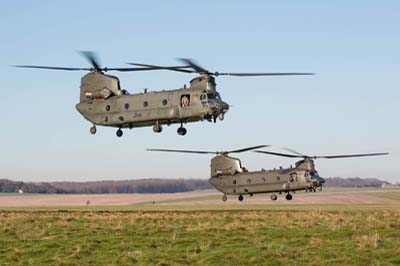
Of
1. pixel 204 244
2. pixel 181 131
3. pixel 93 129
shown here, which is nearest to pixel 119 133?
pixel 93 129

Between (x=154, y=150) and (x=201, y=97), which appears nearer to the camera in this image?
(x=201, y=97)

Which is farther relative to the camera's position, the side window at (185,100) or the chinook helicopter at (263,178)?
the chinook helicopter at (263,178)

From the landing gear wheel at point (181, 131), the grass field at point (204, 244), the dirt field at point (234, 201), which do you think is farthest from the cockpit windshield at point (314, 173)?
the dirt field at point (234, 201)

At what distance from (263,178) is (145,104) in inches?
1617

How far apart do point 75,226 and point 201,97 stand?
11.3 meters

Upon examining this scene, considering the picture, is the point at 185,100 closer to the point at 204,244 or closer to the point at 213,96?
the point at 213,96

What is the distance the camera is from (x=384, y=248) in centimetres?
3064

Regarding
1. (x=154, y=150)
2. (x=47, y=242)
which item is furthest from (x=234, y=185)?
A: (x=47, y=242)

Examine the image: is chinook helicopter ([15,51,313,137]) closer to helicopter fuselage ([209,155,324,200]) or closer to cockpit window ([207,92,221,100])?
cockpit window ([207,92,221,100])

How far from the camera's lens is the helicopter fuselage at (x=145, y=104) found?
42.9 meters

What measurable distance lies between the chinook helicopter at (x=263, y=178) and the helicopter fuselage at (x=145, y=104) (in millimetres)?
35132

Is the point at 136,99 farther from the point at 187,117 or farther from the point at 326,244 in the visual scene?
the point at 326,244

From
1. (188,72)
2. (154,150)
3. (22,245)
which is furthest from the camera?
(154,150)

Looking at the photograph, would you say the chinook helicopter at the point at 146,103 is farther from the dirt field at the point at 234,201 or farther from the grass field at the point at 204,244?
the dirt field at the point at 234,201
